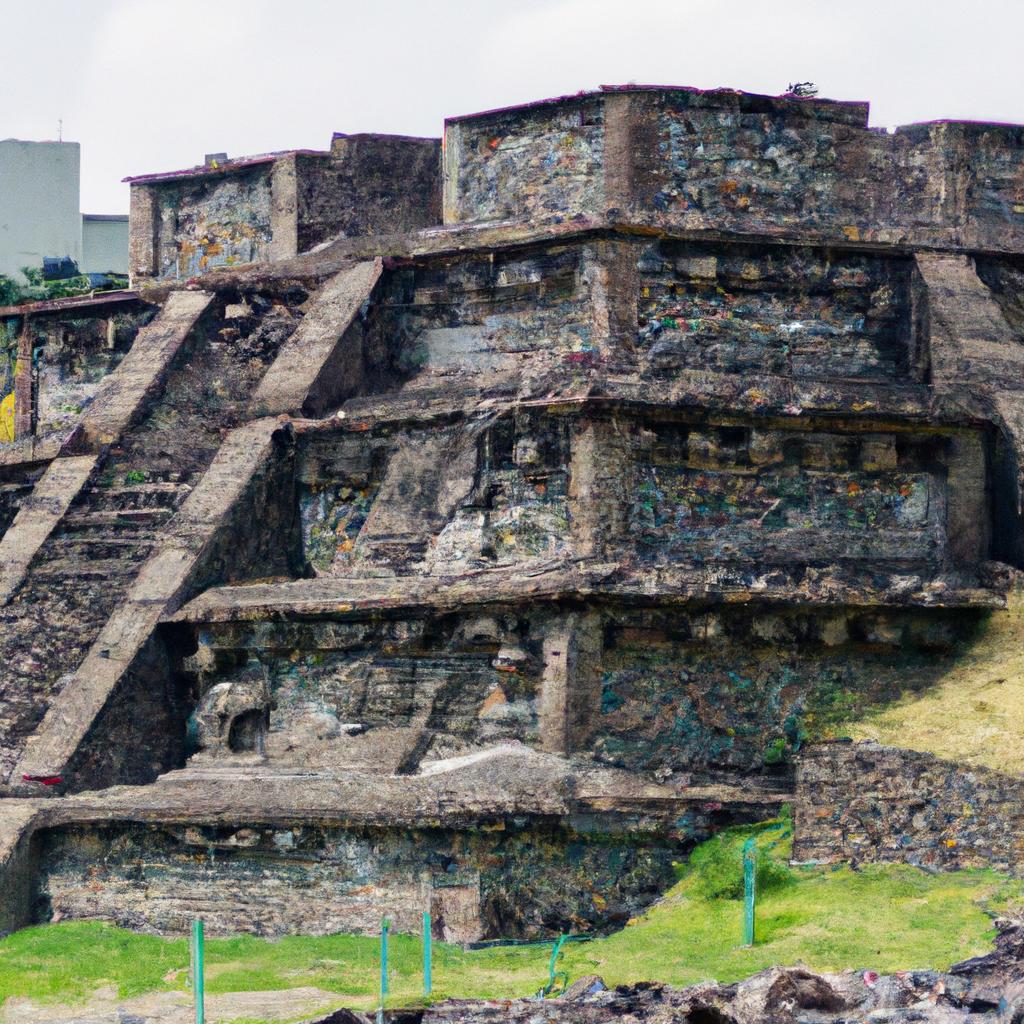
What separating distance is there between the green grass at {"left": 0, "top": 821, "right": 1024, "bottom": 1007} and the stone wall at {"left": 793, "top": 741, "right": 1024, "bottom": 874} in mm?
166

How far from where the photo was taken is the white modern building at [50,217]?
30453 millimetres

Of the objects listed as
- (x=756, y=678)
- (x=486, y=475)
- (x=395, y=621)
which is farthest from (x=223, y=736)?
(x=756, y=678)

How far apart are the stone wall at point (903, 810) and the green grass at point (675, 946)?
166mm

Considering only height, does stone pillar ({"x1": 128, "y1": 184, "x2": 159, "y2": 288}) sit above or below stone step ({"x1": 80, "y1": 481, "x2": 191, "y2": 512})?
above

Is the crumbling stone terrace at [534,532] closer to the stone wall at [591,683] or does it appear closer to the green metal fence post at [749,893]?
the stone wall at [591,683]

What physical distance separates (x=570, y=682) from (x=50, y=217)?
15138 millimetres

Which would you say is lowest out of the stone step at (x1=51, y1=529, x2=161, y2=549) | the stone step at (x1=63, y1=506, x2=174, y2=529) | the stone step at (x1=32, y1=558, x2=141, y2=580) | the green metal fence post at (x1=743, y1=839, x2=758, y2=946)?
the green metal fence post at (x1=743, y1=839, x2=758, y2=946)

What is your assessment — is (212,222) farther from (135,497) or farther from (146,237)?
(135,497)

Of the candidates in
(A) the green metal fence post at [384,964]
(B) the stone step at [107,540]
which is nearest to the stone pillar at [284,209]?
(B) the stone step at [107,540]

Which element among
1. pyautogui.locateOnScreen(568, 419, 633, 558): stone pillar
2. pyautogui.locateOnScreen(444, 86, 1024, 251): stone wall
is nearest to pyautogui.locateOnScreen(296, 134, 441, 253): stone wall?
pyautogui.locateOnScreen(444, 86, 1024, 251): stone wall

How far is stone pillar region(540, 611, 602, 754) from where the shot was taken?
696 inches

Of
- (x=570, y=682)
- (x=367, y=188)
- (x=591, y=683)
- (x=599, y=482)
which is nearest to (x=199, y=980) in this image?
(x=570, y=682)

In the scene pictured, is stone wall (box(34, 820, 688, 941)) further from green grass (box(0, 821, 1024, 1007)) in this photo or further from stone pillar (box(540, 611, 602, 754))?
stone pillar (box(540, 611, 602, 754))

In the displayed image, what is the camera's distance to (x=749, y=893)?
15484mm
